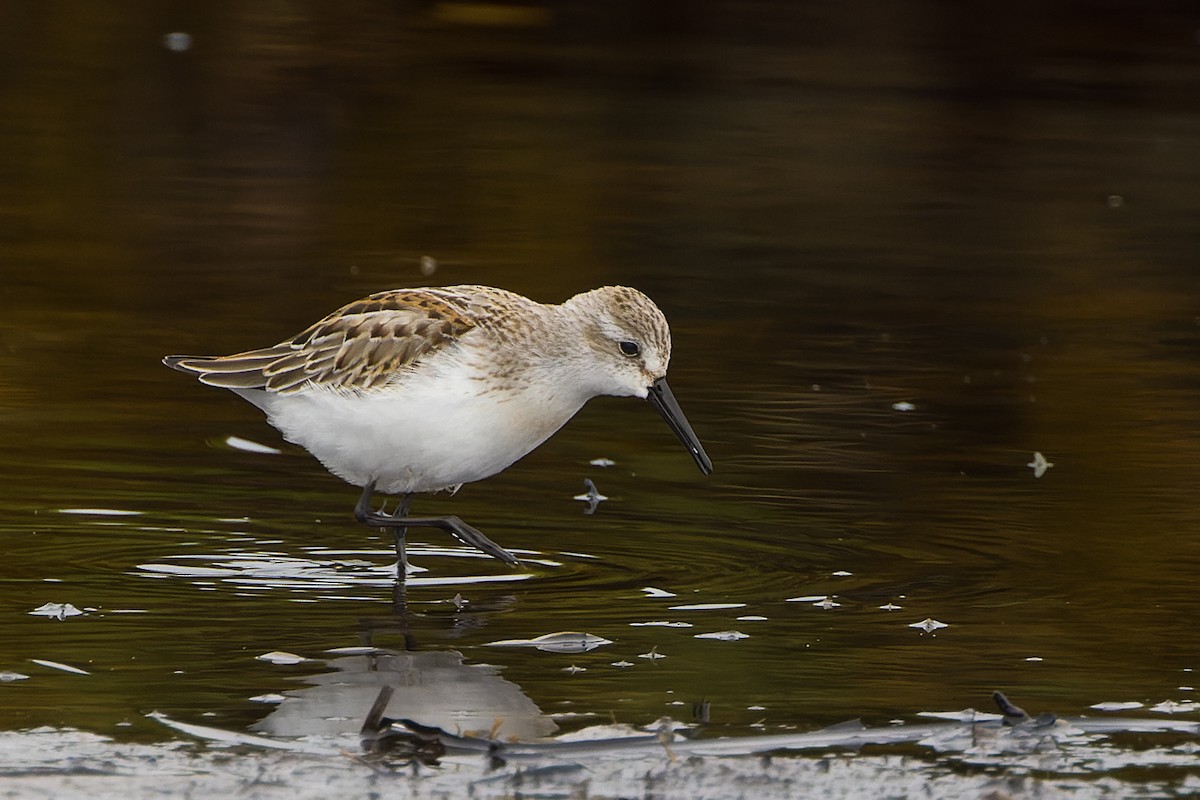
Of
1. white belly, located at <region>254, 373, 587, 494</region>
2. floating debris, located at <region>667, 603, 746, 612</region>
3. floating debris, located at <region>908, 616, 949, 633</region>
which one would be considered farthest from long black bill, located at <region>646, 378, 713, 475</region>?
floating debris, located at <region>908, 616, 949, 633</region>

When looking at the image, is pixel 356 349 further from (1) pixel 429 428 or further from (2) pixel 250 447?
(2) pixel 250 447

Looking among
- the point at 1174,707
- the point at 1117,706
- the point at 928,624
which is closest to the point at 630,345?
the point at 928,624

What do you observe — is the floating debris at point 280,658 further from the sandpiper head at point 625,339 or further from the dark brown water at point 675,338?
the sandpiper head at point 625,339

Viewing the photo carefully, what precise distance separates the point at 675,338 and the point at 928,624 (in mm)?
4681

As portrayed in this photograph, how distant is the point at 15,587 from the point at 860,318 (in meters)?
6.04

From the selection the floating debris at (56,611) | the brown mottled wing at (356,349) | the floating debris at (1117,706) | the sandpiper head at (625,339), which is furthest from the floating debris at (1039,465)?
the floating debris at (56,611)

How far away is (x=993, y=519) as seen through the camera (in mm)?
8141

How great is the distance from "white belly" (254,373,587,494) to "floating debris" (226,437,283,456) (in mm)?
1380

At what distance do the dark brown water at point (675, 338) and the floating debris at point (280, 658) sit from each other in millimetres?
99

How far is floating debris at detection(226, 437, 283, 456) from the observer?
891 cm

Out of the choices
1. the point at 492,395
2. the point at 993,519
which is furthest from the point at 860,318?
the point at 492,395

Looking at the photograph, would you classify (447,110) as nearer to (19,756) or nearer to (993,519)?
(993,519)

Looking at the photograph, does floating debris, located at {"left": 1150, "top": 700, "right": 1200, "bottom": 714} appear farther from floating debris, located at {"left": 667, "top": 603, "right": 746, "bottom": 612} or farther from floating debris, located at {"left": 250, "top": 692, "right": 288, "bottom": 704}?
floating debris, located at {"left": 250, "top": 692, "right": 288, "bottom": 704}

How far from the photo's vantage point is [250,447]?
8.95m
